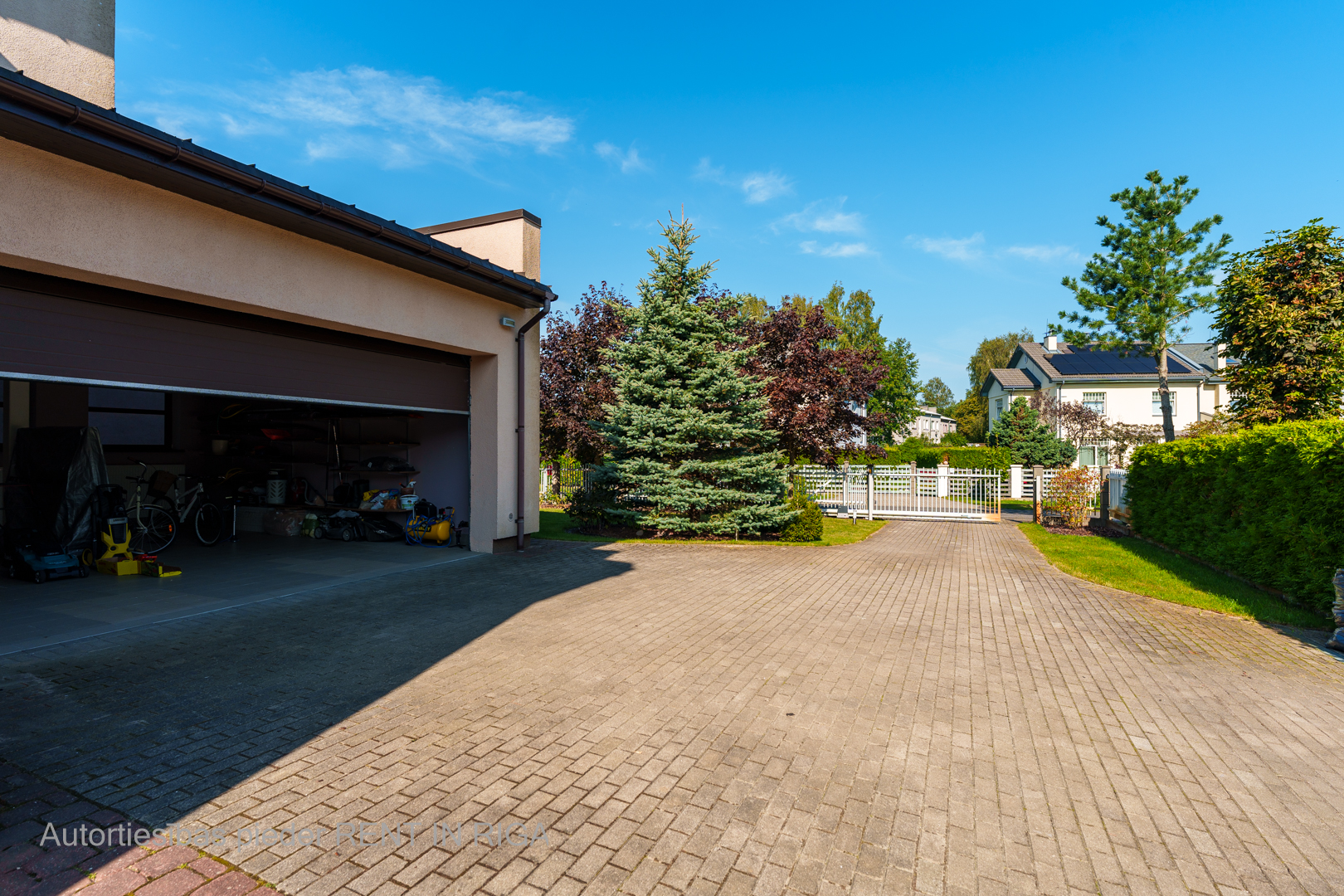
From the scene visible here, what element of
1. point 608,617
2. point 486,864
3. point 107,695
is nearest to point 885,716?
point 486,864

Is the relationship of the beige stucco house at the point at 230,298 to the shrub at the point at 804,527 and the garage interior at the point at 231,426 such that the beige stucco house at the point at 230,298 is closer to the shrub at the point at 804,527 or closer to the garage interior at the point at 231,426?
the garage interior at the point at 231,426

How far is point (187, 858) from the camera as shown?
273cm

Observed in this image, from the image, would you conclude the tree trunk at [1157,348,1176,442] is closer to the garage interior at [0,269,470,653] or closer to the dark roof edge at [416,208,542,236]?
the dark roof edge at [416,208,542,236]

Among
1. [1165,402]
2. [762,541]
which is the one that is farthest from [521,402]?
[1165,402]

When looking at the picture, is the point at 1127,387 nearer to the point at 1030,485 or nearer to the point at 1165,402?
the point at 1165,402

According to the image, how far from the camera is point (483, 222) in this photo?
11758mm

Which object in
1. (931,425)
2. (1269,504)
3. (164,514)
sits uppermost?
(931,425)

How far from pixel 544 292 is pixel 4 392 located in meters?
8.87

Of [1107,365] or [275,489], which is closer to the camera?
[275,489]

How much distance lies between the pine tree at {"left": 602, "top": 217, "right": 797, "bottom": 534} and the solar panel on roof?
34030mm

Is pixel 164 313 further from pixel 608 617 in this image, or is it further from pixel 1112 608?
pixel 1112 608

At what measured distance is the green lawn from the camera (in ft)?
44.2

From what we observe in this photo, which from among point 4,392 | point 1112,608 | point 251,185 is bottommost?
point 1112,608

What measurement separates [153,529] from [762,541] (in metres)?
11.1
